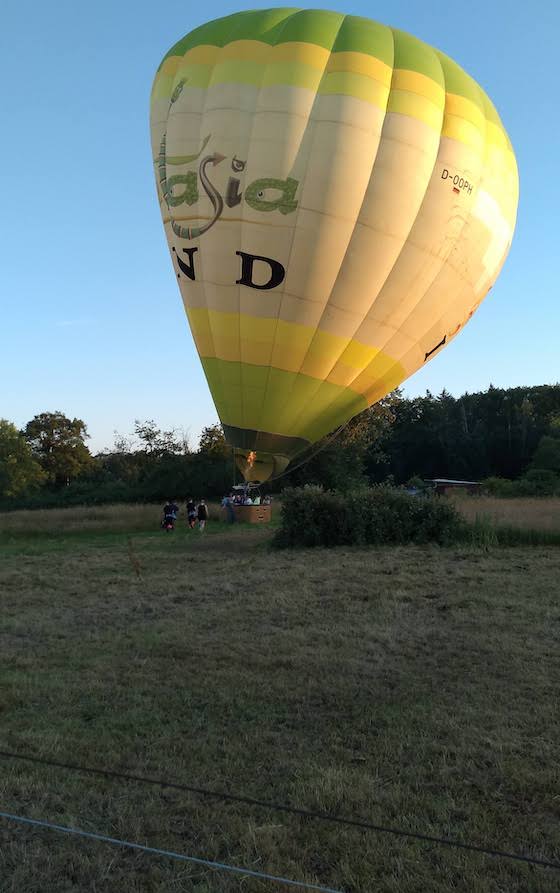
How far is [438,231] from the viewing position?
9.37 meters

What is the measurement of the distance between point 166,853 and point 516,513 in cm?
1501

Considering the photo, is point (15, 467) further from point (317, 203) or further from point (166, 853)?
point (166, 853)

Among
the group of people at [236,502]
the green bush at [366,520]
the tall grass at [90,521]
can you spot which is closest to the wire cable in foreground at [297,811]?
the green bush at [366,520]

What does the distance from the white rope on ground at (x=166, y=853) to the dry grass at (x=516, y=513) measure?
12.7 m

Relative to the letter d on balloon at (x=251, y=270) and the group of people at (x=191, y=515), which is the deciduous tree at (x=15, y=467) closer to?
the group of people at (x=191, y=515)

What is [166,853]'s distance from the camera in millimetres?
3004

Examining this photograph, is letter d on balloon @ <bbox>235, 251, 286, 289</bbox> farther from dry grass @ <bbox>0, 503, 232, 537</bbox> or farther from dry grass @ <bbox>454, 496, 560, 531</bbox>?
dry grass @ <bbox>0, 503, 232, 537</bbox>

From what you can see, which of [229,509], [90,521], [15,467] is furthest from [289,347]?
[15,467]

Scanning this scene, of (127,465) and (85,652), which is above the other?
(127,465)

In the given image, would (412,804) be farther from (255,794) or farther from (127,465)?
(127,465)

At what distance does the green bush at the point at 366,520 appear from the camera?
47.3 feet

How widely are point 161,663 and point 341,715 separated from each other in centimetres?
192

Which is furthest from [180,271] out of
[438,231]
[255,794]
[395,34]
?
[255,794]

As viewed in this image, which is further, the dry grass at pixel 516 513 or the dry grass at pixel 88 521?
the dry grass at pixel 88 521
